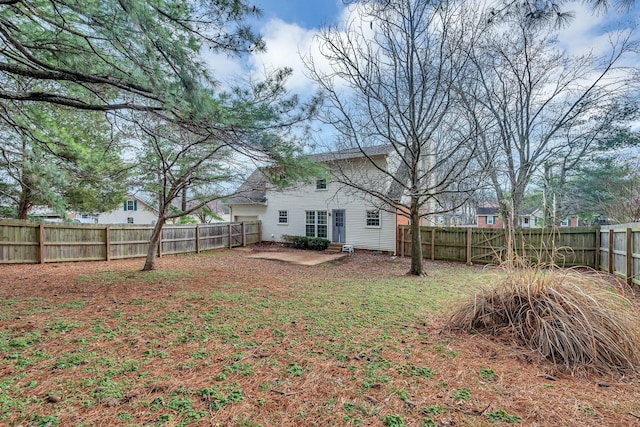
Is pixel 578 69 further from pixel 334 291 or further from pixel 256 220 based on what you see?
pixel 256 220

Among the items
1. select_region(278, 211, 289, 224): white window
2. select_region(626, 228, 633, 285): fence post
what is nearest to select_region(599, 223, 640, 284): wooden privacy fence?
select_region(626, 228, 633, 285): fence post

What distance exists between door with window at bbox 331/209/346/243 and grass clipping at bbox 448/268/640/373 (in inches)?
421

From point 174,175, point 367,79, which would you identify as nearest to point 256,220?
point 174,175

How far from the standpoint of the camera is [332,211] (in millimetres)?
14984

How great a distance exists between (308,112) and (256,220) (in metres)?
13.0

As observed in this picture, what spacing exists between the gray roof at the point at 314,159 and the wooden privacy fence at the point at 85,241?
289 centimetres

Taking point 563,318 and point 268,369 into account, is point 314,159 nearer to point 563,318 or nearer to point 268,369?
point 268,369

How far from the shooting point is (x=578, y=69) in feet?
29.6

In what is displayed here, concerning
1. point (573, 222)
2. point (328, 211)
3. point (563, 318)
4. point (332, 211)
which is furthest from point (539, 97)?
point (573, 222)

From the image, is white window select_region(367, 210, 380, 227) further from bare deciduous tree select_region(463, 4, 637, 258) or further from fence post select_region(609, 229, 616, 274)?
fence post select_region(609, 229, 616, 274)

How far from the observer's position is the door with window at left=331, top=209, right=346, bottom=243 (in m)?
14.7

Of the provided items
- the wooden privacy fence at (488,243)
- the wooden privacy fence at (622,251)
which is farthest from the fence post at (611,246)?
the wooden privacy fence at (488,243)

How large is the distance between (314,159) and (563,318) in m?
7.04

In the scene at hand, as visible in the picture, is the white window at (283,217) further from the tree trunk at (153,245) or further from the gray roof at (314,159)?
the tree trunk at (153,245)
